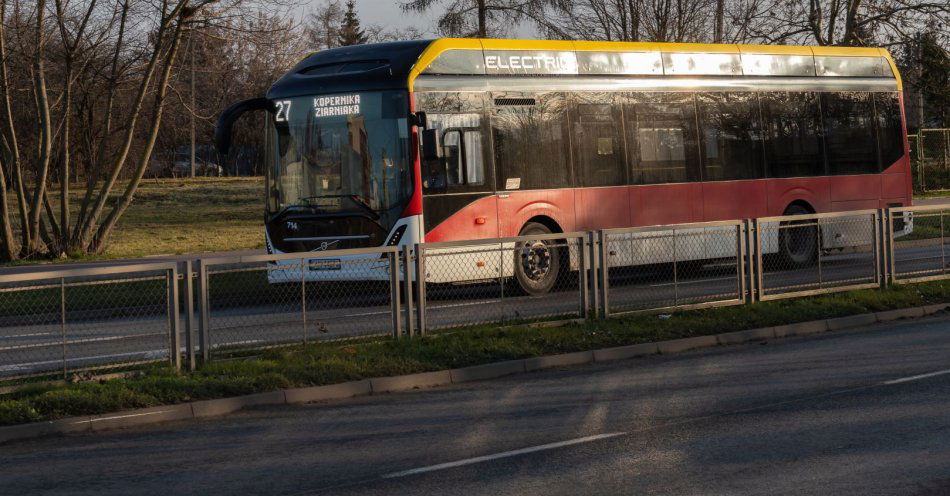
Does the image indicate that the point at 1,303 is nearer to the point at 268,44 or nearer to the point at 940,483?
the point at 940,483

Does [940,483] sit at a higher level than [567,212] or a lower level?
lower

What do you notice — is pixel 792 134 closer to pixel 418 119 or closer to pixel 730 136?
pixel 730 136

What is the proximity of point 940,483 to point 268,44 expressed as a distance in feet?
71.5

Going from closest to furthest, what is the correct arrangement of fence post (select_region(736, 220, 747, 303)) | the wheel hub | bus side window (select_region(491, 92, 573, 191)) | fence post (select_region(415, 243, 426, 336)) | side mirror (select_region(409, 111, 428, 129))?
fence post (select_region(415, 243, 426, 336))
the wheel hub
fence post (select_region(736, 220, 747, 303))
side mirror (select_region(409, 111, 428, 129))
bus side window (select_region(491, 92, 573, 191))

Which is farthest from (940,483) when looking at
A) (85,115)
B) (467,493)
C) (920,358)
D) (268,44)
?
(85,115)

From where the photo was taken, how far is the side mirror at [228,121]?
707 inches

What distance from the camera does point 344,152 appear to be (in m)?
17.9

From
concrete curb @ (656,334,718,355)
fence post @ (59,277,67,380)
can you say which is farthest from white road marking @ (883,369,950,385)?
fence post @ (59,277,67,380)

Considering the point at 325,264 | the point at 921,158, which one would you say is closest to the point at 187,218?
the point at 921,158

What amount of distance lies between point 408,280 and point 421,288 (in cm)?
18

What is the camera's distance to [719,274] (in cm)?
1620

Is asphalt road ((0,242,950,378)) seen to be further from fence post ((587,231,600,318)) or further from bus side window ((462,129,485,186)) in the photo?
bus side window ((462,129,485,186))

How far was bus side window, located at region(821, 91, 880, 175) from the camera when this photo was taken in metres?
23.7

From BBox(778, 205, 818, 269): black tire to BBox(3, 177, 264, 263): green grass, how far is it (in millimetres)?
17310
